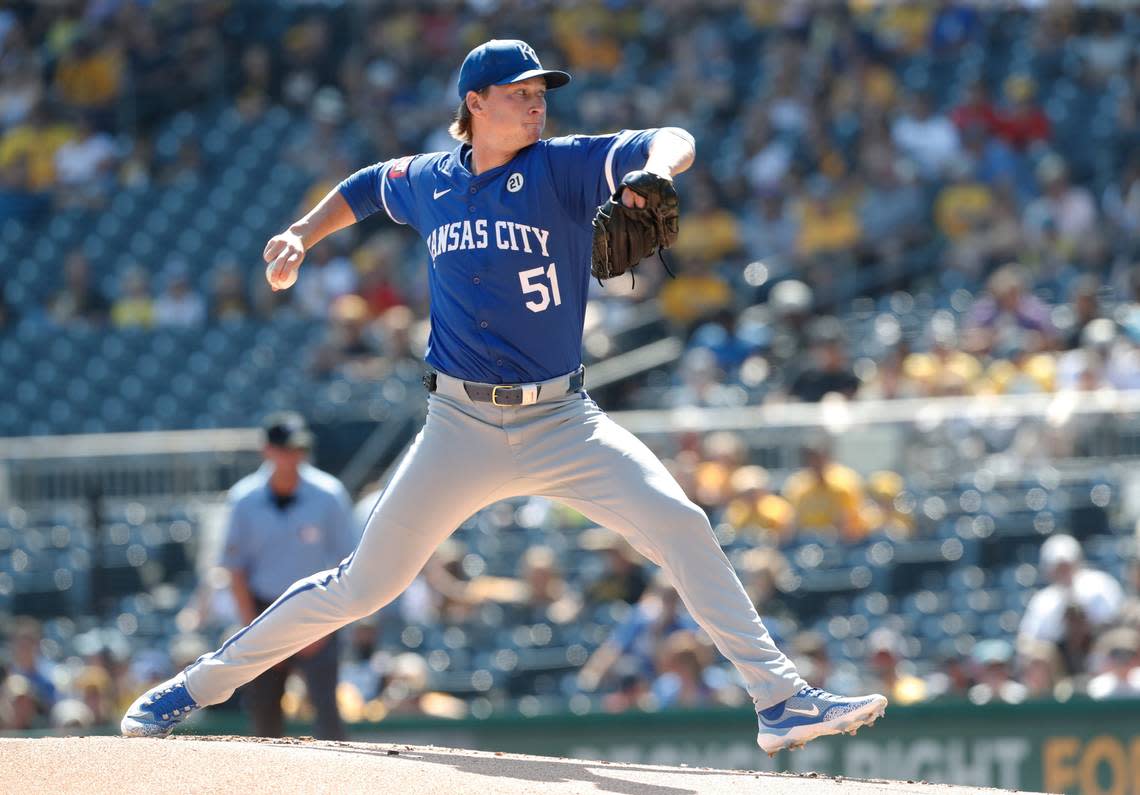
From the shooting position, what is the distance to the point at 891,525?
33.1 ft

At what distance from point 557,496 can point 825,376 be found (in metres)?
6.35

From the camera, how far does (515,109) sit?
181 inches

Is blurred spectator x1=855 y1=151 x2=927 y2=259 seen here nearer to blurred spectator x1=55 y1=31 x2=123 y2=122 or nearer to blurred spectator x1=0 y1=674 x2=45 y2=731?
blurred spectator x1=55 y1=31 x2=123 y2=122

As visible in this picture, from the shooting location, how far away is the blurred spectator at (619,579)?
977 centimetres

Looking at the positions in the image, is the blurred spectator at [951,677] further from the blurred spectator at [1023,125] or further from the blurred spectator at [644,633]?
the blurred spectator at [1023,125]

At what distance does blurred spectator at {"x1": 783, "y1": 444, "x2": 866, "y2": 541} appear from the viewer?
10023 mm

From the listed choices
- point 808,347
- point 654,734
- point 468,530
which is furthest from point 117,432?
point 654,734

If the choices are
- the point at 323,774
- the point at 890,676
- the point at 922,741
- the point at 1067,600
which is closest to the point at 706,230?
the point at 1067,600

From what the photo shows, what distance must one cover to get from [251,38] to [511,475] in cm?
1225

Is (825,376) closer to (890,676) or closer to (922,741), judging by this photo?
(890,676)

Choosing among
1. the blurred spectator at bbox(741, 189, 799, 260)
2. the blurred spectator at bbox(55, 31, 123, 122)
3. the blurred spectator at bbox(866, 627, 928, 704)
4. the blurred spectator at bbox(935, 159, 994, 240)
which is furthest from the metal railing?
the blurred spectator at bbox(55, 31, 123, 122)

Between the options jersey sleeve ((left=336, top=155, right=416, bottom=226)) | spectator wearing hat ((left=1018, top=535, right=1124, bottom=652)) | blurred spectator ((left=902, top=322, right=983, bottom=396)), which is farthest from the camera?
blurred spectator ((left=902, top=322, right=983, bottom=396))

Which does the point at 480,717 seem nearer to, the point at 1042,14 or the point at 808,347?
the point at 808,347

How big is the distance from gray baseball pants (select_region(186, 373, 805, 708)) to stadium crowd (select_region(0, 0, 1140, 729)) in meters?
3.94
